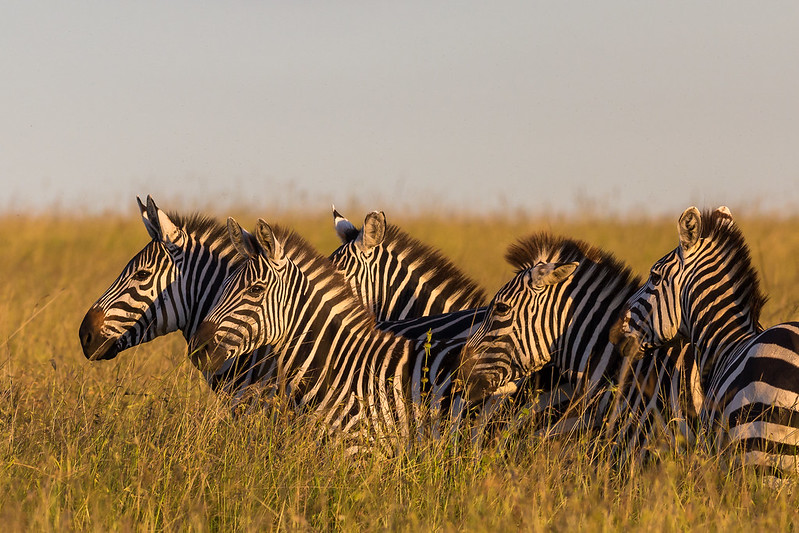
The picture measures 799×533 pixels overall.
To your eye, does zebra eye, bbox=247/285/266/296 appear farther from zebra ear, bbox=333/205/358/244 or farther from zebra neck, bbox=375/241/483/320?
zebra ear, bbox=333/205/358/244

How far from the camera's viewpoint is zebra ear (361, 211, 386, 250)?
7.39 metres

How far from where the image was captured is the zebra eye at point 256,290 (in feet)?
18.7

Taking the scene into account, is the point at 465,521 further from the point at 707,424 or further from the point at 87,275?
the point at 87,275

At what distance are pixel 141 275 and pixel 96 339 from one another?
0.56 metres

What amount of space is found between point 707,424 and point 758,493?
678 mm

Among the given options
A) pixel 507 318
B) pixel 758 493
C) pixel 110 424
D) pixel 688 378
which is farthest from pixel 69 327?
pixel 758 493

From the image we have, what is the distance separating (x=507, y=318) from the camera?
5.68 m

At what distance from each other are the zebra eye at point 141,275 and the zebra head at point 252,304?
1421mm

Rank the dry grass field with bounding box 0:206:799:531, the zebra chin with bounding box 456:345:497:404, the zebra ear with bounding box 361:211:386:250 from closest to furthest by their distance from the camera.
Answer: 1. the dry grass field with bounding box 0:206:799:531
2. the zebra chin with bounding box 456:345:497:404
3. the zebra ear with bounding box 361:211:386:250

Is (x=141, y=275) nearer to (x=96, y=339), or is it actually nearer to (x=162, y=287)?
(x=162, y=287)

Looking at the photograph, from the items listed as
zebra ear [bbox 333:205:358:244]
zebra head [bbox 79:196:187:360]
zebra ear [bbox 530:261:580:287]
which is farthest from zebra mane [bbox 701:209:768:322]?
zebra head [bbox 79:196:187:360]

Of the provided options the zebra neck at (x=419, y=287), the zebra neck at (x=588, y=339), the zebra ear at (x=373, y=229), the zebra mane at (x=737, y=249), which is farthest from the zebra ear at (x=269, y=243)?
the zebra mane at (x=737, y=249)

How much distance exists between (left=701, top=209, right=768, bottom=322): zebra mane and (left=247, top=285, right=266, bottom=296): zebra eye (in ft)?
8.44

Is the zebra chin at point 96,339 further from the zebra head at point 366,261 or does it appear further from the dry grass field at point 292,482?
the zebra head at point 366,261
